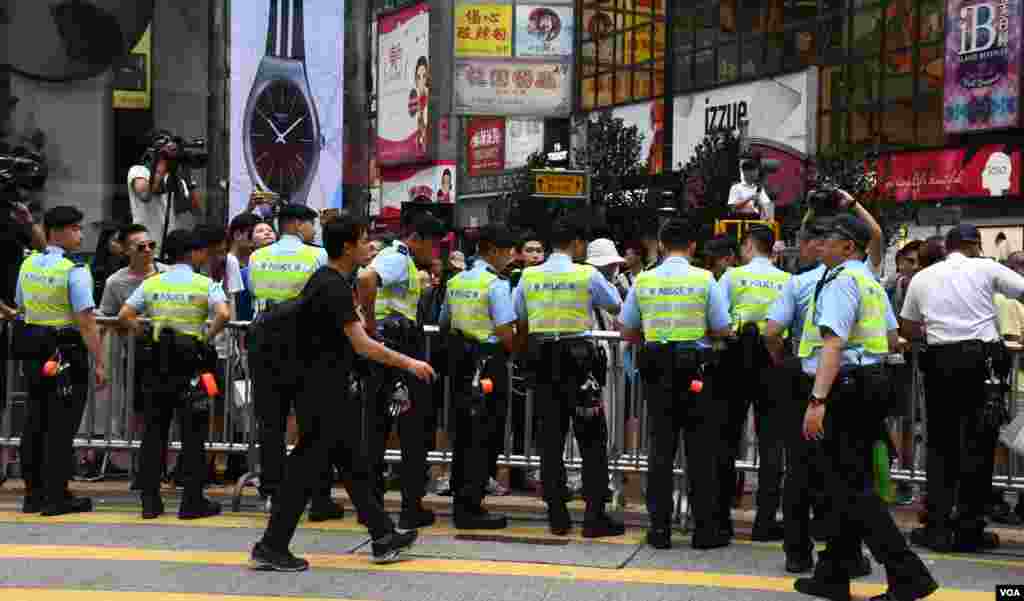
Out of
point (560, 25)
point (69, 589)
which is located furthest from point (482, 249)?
point (560, 25)

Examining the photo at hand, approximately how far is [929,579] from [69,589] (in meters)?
4.15

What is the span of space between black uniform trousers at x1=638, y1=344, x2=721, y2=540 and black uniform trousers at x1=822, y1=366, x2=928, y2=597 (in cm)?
152

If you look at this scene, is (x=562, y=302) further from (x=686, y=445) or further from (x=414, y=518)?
(x=414, y=518)

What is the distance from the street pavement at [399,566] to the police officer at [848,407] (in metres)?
0.39

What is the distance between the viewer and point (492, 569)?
8016 millimetres

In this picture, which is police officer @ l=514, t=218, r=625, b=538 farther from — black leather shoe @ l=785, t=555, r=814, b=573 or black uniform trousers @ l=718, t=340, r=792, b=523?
black leather shoe @ l=785, t=555, r=814, b=573

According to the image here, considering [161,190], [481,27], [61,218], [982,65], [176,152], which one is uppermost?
[481,27]

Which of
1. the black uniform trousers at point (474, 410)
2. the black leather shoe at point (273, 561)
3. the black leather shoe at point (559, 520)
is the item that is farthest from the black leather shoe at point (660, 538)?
the black leather shoe at point (273, 561)

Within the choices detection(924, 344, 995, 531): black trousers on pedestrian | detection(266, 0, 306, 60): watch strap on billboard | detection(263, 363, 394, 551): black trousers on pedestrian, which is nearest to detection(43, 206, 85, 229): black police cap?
detection(263, 363, 394, 551): black trousers on pedestrian

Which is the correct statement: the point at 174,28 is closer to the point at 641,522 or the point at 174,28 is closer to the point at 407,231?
the point at 407,231

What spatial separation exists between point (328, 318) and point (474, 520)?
2.18m

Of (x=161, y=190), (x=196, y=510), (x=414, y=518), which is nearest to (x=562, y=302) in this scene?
(x=414, y=518)

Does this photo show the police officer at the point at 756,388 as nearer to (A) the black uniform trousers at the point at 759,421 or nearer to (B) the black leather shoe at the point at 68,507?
(A) the black uniform trousers at the point at 759,421

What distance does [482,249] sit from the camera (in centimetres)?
955
